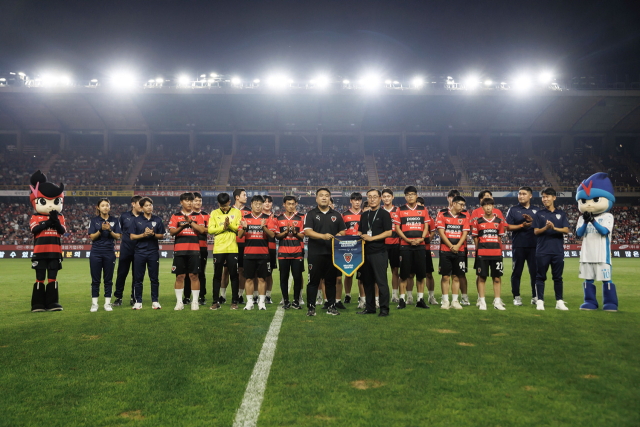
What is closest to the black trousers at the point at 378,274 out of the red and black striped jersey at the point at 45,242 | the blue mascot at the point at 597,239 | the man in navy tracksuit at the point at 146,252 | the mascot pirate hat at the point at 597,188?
the blue mascot at the point at 597,239

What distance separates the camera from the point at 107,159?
4191 cm

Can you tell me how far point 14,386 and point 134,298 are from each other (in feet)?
14.4

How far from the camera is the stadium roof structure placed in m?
37.1

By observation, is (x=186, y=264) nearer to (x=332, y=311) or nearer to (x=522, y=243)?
(x=332, y=311)

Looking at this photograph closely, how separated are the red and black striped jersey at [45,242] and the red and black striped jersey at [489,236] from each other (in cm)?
800

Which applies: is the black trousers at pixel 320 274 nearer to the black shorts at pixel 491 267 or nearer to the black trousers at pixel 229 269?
the black trousers at pixel 229 269

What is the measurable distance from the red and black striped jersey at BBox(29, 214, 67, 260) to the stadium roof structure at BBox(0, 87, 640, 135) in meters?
31.5

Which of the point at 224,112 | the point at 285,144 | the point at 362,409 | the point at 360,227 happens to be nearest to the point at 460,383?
the point at 362,409

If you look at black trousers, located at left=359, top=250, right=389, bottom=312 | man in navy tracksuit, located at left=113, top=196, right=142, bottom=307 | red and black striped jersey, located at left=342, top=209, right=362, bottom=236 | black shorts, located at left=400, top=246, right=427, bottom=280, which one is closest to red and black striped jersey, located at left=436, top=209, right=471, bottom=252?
black shorts, located at left=400, top=246, right=427, bottom=280

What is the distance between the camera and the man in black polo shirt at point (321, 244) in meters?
6.89

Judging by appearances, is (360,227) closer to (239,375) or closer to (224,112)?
(239,375)

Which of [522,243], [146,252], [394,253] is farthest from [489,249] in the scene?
[146,252]

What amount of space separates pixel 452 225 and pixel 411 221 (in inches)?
31.5

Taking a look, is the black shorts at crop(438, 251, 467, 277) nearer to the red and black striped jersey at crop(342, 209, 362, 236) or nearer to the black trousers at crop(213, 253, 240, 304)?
the red and black striped jersey at crop(342, 209, 362, 236)
